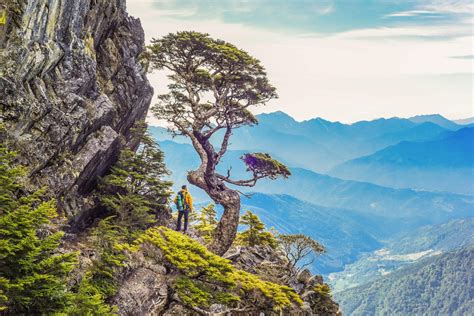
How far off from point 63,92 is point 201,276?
10.5m

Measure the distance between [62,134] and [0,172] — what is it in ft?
22.9

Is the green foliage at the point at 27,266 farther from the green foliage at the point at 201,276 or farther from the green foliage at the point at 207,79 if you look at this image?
the green foliage at the point at 207,79

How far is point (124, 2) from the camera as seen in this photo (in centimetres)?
2723

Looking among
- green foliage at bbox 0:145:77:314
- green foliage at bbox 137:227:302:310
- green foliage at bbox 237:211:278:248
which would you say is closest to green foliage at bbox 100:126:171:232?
green foliage at bbox 137:227:302:310

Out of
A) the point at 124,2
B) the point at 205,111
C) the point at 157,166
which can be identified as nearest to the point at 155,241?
the point at 157,166

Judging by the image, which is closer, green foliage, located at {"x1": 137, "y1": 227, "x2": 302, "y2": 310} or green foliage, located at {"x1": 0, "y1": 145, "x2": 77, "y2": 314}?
green foliage, located at {"x1": 0, "y1": 145, "x2": 77, "y2": 314}

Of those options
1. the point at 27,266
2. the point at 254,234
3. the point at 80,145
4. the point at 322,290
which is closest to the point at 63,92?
the point at 80,145

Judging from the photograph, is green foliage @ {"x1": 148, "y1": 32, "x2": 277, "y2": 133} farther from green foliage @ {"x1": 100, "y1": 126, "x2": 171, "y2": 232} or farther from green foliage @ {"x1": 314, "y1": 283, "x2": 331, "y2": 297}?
green foliage @ {"x1": 314, "y1": 283, "x2": 331, "y2": 297}

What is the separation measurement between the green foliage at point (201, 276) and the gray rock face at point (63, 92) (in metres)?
4.79

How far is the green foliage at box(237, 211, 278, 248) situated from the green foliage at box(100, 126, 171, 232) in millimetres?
7843

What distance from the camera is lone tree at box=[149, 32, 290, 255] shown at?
Result: 25.2 metres

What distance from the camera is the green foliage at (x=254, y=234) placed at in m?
29.6

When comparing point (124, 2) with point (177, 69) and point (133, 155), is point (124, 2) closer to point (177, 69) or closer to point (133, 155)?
point (177, 69)

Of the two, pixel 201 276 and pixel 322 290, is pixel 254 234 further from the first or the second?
pixel 201 276
